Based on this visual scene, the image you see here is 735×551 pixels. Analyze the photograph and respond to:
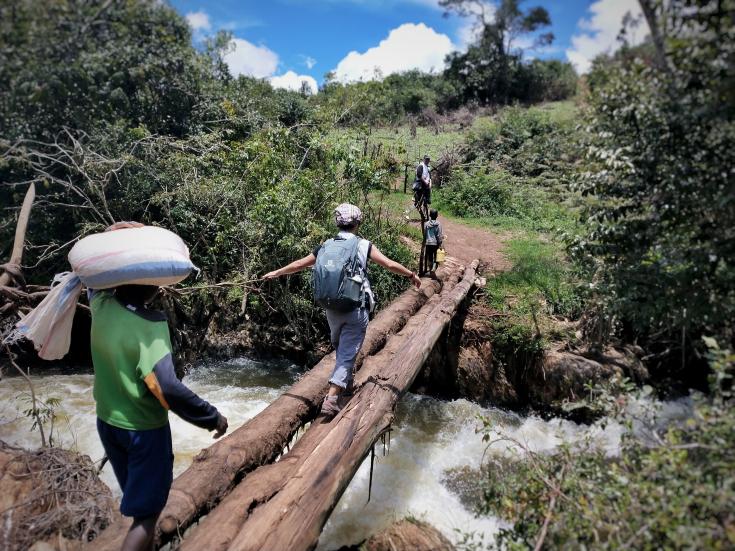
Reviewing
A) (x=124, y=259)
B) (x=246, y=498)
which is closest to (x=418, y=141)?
(x=246, y=498)

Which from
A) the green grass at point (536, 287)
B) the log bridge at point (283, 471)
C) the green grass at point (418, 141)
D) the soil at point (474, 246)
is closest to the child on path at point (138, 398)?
the log bridge at point (283, 471)

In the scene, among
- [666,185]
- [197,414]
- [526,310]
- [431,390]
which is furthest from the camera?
[431,390]

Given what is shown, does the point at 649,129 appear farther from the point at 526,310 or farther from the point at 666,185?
the point at 526,310

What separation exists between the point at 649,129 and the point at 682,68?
45 cm

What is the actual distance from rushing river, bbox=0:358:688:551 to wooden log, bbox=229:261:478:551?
79 centimetres

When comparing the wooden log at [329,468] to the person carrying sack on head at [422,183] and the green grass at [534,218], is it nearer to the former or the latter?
the person carrying sack on head at [422,183]

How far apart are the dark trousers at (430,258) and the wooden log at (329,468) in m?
3.18

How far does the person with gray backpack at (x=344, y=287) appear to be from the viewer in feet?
11.0

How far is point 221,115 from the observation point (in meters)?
11.7

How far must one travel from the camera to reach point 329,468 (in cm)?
278

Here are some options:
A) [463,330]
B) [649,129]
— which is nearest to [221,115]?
[463,330]

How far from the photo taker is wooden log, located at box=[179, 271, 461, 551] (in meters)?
2.34

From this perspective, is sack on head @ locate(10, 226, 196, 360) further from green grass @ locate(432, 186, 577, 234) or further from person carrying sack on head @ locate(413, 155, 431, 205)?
green grass @ locate(432, 186, 577, 234)

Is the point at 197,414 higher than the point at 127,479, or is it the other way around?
the point at 197,414
